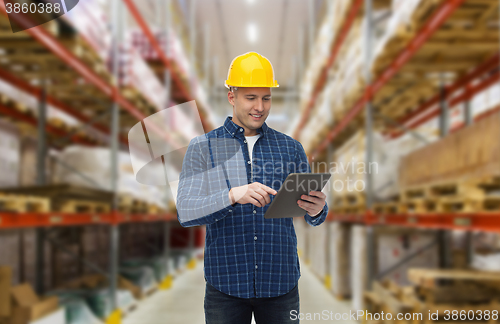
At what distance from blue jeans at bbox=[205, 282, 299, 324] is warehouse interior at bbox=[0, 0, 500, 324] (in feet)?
1.29

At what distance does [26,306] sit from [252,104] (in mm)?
3451

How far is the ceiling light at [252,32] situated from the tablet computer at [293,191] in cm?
923

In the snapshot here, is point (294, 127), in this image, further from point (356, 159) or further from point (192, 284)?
→ point (356, 159)

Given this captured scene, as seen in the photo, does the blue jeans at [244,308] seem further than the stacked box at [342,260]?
No

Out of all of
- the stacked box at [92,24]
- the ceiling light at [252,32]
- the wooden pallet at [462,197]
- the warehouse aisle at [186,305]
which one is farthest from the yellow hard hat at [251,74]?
the ceiling light at [252,32]

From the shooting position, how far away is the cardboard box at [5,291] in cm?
367

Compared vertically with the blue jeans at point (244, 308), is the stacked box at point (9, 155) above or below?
above

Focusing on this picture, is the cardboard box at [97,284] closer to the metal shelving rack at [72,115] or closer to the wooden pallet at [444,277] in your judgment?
the metal shelving rack at [72,115]

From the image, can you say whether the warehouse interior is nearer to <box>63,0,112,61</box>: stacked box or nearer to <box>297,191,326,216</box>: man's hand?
<box>63,0,112,61</box>: stacked box

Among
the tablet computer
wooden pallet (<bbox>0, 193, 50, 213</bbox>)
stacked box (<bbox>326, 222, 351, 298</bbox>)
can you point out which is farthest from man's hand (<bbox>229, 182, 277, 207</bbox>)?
stacked box (<bbox>326, 222, 351, 298</bbox>)

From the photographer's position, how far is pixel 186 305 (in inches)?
218

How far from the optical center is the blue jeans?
1.32m

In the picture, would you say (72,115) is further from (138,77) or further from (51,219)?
(51,219)

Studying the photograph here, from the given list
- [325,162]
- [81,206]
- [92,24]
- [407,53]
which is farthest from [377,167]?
[92,24]
